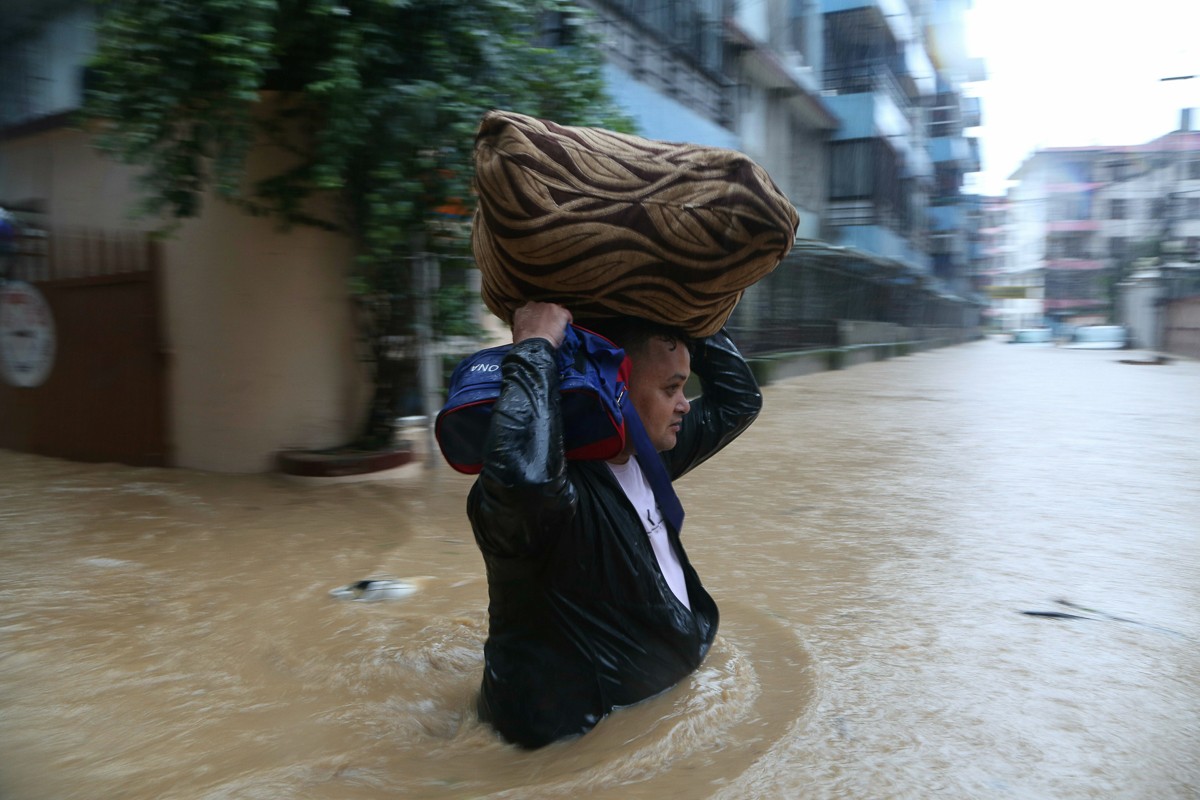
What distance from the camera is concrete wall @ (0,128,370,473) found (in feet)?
18.0

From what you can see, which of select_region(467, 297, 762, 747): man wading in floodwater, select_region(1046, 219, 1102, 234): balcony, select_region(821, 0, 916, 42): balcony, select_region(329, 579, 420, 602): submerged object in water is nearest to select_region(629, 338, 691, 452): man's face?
select_region(467, 297, 762, 747): man wading in floodwater

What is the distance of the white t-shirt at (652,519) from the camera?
2.17 metres

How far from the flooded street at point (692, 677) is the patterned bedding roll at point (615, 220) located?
37.4 inches

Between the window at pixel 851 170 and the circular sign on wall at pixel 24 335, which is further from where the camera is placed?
the window at pixel 851 170

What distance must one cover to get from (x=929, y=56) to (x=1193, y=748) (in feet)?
121

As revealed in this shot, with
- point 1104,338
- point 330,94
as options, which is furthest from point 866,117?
point 1104,338

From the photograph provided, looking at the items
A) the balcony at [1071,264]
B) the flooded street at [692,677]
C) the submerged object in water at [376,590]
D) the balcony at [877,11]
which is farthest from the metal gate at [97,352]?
the balcony at [1071,264]

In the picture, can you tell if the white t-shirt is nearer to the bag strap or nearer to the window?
the bag strap

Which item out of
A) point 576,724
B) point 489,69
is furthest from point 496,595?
point 489,69

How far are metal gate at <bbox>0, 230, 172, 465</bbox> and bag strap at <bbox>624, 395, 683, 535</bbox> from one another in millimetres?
4522

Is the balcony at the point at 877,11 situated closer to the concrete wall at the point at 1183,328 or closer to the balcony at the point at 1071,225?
the concrete wall at the point at 1183,328

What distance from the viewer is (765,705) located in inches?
96.2

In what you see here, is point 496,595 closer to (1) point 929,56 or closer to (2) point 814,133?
(2) point 814,133

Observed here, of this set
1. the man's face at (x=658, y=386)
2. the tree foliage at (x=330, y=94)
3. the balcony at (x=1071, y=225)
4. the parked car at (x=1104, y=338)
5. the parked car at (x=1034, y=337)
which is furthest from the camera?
the balcony at (x=1071, y=225)
